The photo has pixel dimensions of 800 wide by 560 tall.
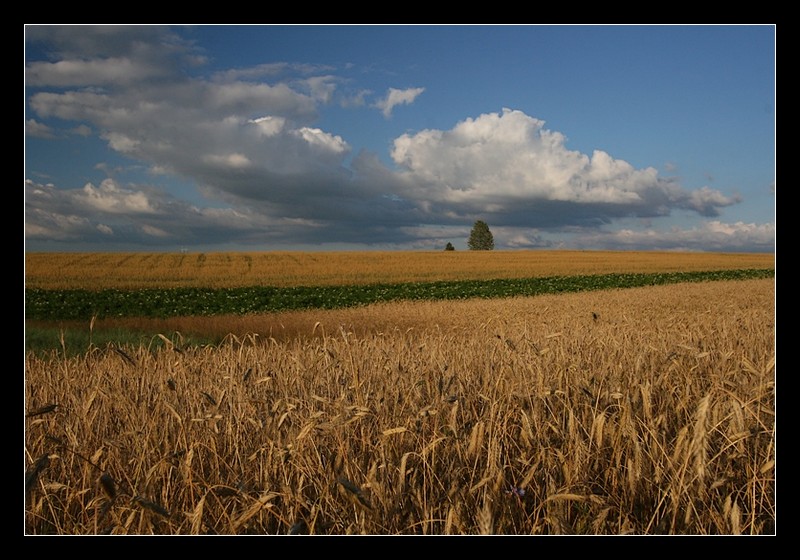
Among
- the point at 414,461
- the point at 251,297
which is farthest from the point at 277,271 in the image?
the point at 414,461

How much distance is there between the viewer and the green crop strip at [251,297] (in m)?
22.5

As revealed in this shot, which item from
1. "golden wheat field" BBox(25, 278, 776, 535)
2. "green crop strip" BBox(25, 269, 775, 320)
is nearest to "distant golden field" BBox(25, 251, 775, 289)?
"green crop strip" BBox(25, 269, 775, 320)

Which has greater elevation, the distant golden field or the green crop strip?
the distant golden field

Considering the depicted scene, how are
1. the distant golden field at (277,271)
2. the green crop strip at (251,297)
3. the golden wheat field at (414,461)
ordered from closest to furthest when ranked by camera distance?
the golden wheat field at (414,461) < the green crop strip at (251,297) < the distant golden field at (277,271)

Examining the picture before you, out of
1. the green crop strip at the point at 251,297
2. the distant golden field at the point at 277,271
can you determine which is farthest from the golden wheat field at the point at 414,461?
the distant golden field at the point at 277,271

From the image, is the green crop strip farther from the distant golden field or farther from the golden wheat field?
the golden wheat field

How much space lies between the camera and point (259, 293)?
30312 millimetres

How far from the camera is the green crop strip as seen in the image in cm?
2247

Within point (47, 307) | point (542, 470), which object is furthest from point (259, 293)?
point (542, 470)

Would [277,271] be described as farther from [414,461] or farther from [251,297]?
[414,461]

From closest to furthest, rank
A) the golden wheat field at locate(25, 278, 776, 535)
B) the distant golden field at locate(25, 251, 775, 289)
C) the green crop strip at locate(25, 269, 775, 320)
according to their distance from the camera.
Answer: the golden wheat field at locate(25, 278, 776, 535), the green crop strip at locate(25, 269, 775, 320), the distant golden field at locate(25, 251, 775, 289)

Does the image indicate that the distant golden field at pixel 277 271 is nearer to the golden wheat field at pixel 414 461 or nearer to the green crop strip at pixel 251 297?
the green crop strip at pixel 251 297
